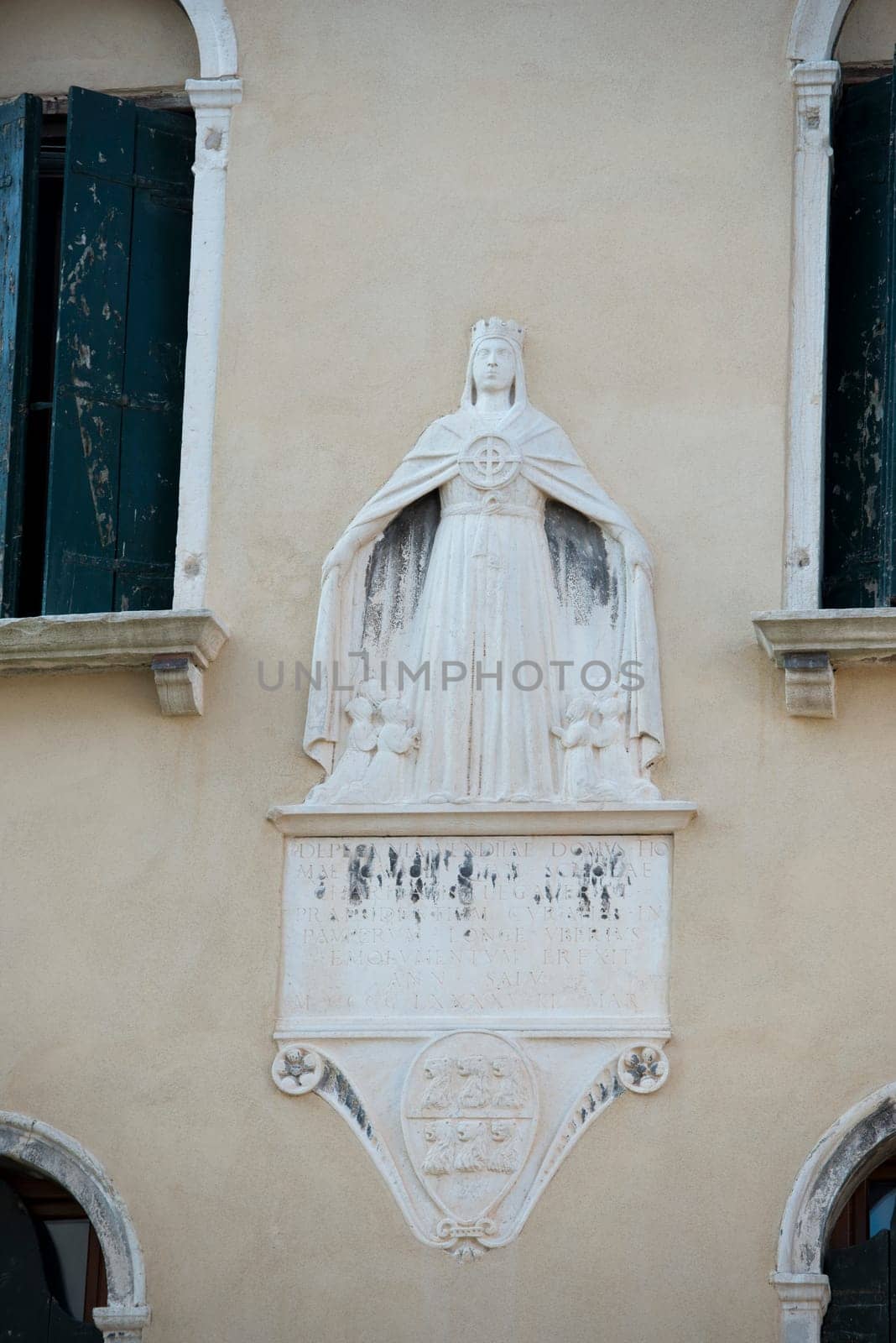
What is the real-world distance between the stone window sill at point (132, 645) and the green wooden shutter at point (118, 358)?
0.28 m

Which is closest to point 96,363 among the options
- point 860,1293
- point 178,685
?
point 178,685

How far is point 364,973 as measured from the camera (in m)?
10.1

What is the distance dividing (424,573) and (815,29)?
7.93ft

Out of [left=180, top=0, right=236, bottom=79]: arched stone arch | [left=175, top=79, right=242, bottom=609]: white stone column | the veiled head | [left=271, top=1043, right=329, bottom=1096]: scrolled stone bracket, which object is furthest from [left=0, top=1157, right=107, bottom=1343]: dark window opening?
[left=180, top=0, right=236, bottom=79]: arched stone arch

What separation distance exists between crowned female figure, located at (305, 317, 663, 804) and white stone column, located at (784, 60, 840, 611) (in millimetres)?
528

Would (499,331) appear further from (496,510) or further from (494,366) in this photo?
(496,510)

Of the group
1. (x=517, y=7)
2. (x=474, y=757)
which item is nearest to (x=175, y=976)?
(x=474, y=757)

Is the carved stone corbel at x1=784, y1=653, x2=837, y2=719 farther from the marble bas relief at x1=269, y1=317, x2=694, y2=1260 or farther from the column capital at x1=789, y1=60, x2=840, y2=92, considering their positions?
→ the column capital at x1=789, y1=60, x2=840, y2=92

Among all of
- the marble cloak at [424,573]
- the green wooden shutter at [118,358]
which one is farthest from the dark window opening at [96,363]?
the marble cloak at [424,573]

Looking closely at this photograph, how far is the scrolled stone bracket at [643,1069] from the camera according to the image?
9797mm

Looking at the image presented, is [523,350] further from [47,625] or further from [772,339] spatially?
[47,625]

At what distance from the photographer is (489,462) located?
10484mm

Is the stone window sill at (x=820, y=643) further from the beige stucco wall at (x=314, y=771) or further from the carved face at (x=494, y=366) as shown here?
the carved face at (x=494, y=366)

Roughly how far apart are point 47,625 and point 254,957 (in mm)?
1361
